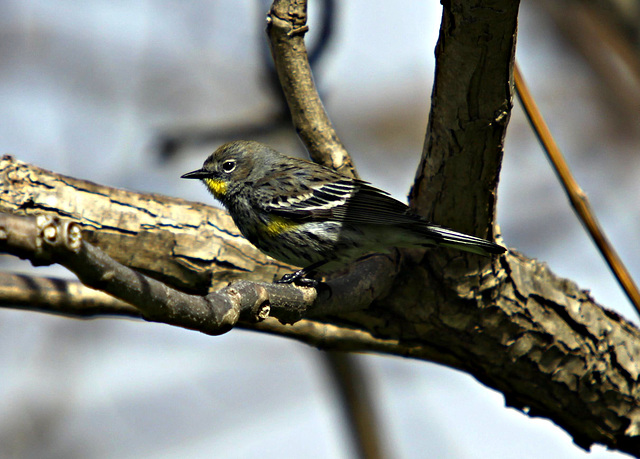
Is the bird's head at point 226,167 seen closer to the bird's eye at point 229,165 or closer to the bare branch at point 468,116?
the bird's eye at point 229,165

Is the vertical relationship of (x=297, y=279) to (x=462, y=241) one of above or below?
above

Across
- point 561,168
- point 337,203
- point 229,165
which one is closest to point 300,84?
point 337,203

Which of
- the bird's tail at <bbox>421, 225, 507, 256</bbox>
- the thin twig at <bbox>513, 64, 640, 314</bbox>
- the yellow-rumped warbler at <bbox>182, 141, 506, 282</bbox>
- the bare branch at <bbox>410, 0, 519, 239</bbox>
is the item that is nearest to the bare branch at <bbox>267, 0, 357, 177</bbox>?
the yellow-rumped warbler at <bbox>182, 141, 506, 282</bbox>

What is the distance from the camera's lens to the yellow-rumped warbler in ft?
14.5

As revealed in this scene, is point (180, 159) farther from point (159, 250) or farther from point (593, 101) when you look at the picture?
point (593, 101)

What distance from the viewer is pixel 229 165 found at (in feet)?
18.6

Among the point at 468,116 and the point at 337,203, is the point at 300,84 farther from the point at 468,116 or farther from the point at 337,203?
the point at 468,116

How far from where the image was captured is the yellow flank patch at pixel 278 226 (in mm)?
4746

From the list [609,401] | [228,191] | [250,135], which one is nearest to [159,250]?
[228,191]

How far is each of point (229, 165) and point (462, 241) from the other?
2689 mm

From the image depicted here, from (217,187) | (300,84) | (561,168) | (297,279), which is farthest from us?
(217,187)

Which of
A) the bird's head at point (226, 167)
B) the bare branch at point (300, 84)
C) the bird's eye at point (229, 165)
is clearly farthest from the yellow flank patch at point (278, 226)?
the bird's eye at point (229, 165)

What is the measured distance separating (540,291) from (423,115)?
515 cm

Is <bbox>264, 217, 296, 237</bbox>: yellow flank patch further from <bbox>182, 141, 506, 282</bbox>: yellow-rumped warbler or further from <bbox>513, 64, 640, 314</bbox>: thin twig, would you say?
<bbox>513, 64, 640, 314</bbox>: thin twig
